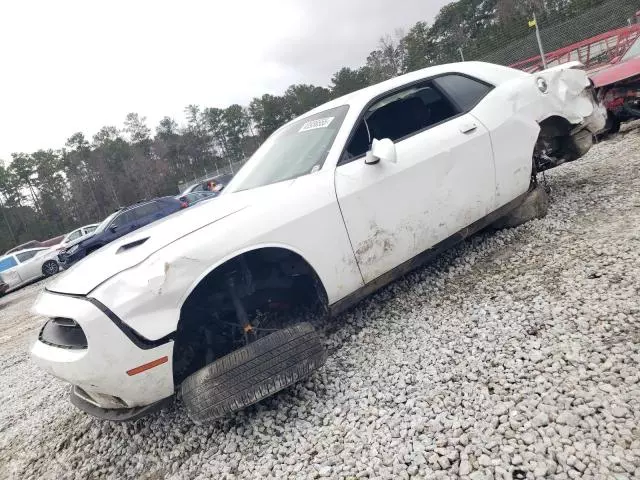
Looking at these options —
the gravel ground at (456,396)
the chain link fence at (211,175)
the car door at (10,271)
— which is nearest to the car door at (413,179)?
the gravel ground at (456,396)

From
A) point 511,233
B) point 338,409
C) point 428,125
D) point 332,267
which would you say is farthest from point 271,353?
point 511,233

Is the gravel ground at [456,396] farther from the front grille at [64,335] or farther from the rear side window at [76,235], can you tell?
the rear side window at [76,235]

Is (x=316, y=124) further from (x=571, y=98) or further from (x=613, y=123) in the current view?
(x=613, y=123)

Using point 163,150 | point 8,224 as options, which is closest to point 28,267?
point 8,224

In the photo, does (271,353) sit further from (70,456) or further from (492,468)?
(70,456)

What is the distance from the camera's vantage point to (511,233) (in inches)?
141

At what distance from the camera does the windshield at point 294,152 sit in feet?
9.14

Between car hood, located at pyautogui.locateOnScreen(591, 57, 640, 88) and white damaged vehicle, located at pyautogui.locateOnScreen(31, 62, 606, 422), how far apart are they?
2214 millimetres

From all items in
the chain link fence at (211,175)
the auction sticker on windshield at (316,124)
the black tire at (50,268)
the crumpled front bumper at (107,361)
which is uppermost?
the chain link fence at (211,175)

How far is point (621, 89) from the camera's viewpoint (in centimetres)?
554

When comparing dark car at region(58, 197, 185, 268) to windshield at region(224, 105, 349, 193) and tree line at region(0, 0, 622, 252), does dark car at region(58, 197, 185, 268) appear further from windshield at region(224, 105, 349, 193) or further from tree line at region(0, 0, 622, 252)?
tree line at region(0, 0, 622, 252)

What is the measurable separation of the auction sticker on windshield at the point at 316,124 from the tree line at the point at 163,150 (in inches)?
1227

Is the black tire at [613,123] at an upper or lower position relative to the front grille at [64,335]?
lower

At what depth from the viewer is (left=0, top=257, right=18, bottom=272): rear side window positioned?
14617 mm
